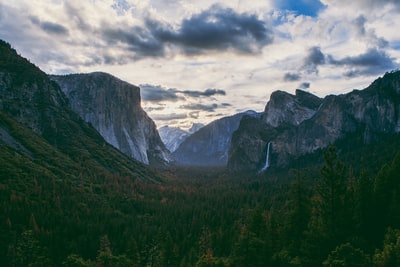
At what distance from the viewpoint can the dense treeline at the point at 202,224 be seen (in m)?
47.1

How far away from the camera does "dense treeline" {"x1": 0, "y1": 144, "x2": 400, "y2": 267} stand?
47062mm

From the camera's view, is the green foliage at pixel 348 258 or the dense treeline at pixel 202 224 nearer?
the green foliage at pixel 348 258

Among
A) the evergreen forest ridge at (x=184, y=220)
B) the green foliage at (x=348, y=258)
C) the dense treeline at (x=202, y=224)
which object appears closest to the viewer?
the green foliage at (x=348, y=258)

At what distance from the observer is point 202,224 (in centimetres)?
13138

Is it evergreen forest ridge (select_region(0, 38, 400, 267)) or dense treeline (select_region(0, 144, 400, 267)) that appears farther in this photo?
evergreen forest ridge (select_region(0, 38, 400, 267))

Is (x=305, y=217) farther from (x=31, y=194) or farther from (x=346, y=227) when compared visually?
(x=31, y=194)

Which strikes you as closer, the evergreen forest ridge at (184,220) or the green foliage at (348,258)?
the green foliage at (348,258)

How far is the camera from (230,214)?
144875mm

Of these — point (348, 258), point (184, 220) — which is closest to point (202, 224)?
point (184, 220)

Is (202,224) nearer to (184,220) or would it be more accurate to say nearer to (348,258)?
(184,220)

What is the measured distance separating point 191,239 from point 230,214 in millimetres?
34643

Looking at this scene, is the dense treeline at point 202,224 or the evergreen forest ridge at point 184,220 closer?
the dense treeline at point 202,224

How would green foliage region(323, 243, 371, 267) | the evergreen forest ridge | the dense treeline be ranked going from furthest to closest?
the evergreen forest ridge, the dense treeline, green foliage region(323, 243, 371, 267)

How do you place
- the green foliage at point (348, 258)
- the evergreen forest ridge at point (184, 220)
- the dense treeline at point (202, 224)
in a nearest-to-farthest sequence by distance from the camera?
the green foliage at point (348, 258)
the dense treeline at point (202, 224)
the evergreen forest ridge at point (184, 220)
